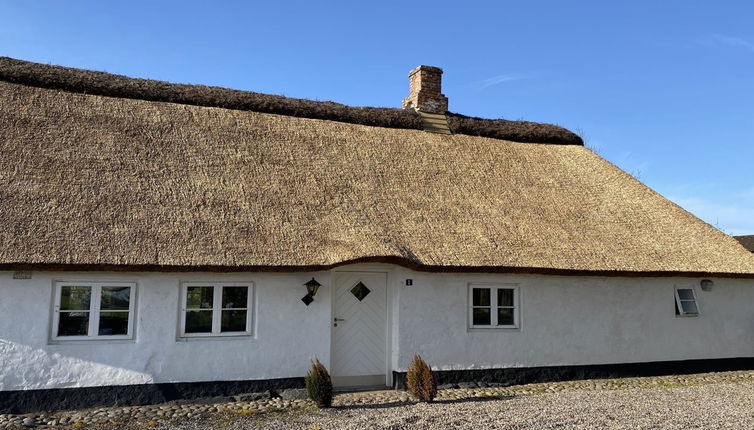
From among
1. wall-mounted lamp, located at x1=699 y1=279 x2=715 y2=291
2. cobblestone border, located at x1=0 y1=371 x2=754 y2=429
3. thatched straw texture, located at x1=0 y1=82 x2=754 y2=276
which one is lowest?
cobblestone border, located at x1=0 y1=371 x2=754 y2=429

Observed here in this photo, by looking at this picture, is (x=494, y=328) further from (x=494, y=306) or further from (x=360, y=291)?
A: (x=360, y=291)

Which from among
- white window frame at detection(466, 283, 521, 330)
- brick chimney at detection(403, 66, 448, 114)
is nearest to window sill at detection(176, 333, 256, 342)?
white window frame at detection(466, 283, 521, 330)

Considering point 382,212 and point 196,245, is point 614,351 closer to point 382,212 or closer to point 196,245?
point 382,212

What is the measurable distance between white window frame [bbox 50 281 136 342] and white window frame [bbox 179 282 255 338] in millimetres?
706

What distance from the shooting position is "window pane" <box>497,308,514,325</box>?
38.5 feet

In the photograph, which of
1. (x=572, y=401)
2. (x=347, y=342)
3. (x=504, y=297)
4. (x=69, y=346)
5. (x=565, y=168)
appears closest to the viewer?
(x=69, y=346)

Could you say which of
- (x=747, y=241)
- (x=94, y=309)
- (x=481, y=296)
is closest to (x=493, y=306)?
(x=481, y=296)

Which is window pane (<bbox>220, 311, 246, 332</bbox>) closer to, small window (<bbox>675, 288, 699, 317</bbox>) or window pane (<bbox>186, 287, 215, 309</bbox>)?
window pane (<bbox>186, 287, 215, 309</bbox>)

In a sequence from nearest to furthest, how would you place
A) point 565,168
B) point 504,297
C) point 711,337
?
1. point 504,297
2. point 711,337
3. point 565,168

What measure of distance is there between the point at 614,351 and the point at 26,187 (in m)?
10.6

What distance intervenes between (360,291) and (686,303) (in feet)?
23.0

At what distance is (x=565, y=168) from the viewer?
581 inches

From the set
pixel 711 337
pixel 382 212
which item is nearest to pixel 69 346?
pixel 382 212

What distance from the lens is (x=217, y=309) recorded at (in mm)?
9969
